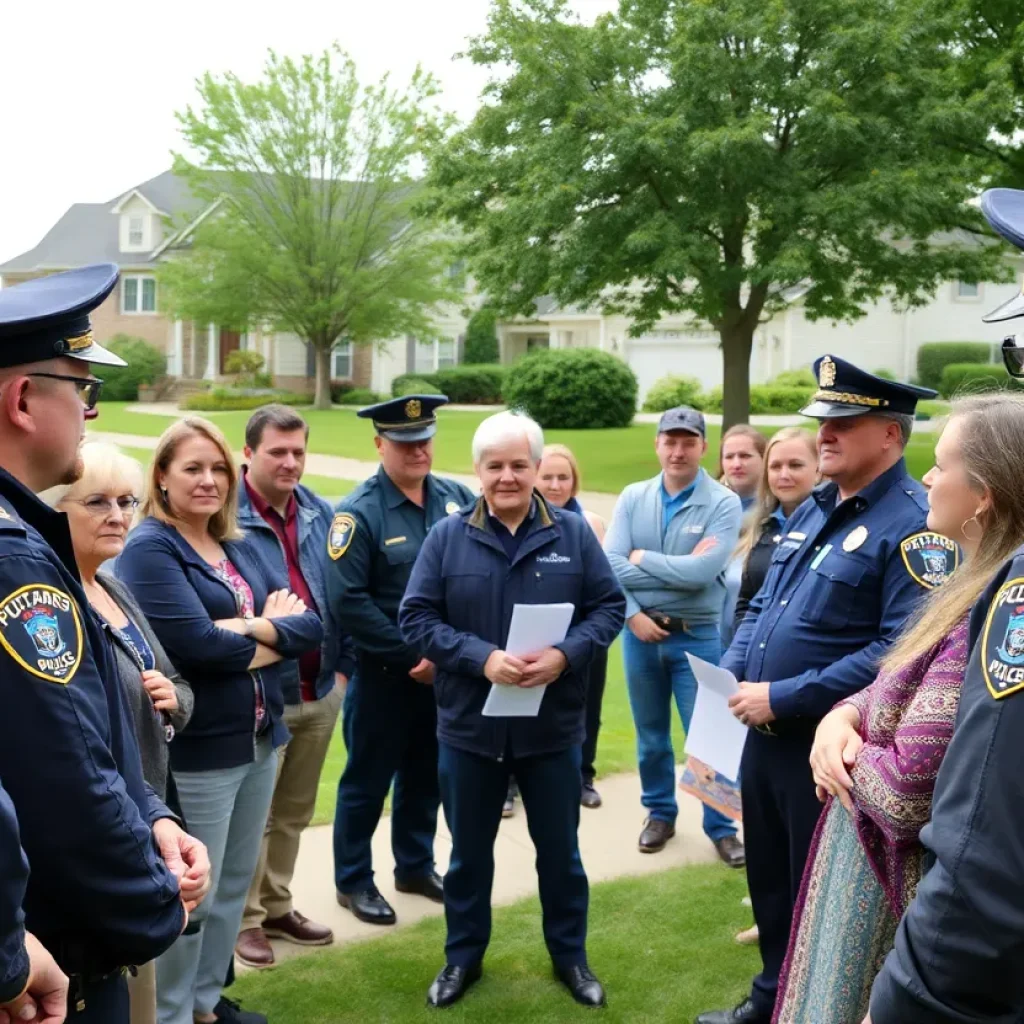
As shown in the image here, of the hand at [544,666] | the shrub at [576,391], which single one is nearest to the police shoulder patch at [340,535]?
the hand at [544,666]

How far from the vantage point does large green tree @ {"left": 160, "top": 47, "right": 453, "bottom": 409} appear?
133ft

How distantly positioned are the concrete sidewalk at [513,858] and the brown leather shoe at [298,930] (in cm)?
4

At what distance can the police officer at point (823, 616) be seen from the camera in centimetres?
392

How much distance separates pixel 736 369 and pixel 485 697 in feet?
68.8

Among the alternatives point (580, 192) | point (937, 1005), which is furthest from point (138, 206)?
point (937, 1005)

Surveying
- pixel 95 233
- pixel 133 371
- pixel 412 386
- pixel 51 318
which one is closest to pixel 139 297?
pixel 95 233

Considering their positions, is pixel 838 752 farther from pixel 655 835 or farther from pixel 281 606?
pixel 655 835

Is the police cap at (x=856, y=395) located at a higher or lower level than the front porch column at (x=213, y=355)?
lower

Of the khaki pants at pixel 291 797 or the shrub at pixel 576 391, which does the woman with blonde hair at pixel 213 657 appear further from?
the shrub at pixel 576 391

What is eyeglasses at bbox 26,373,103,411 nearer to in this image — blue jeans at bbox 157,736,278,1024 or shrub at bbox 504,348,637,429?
blue jeans at bbox 157,736,278,1024

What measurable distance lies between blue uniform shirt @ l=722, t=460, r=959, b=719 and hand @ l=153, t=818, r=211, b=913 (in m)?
2.08

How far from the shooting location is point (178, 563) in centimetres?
419

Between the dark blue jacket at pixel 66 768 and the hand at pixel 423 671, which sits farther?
the hand at pixel 423 671

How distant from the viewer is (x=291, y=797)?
5.25 meters
